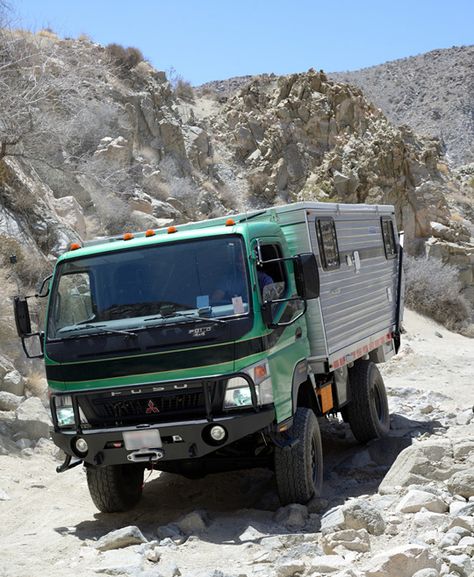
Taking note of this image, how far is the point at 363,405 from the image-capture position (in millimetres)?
9617

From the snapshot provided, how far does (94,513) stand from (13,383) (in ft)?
13.7

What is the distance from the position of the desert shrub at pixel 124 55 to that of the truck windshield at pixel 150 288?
26.1 meters

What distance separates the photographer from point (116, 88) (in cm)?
3028

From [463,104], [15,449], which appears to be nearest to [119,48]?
[15,449]

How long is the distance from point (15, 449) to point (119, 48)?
25304 millimetres

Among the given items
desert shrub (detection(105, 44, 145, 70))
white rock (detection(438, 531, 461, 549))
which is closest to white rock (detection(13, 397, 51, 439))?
white rock (detection(438, 531, 461, 549))

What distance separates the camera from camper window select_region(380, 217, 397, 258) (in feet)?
37.6

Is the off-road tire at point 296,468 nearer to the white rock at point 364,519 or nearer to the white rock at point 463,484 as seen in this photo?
the white rock at point 364,519

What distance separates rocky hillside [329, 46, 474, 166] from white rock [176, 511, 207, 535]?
51036 millimetres

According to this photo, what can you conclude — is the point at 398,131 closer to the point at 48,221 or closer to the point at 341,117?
the point at 341,117

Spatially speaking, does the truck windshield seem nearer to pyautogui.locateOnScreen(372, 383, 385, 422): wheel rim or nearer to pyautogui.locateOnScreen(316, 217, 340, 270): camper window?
pyautogui.locateOnScreen(316, 217, 340, 270): camper window

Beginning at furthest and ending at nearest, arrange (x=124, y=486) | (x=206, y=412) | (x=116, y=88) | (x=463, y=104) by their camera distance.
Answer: (x=463, y=104) < (x=116, y=88) < (x=124, y=486) < (x=206, y=412)

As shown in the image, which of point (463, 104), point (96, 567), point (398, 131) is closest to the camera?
point (96, 567)

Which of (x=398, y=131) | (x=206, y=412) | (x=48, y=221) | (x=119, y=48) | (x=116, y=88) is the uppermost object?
(x=119, y=48)
